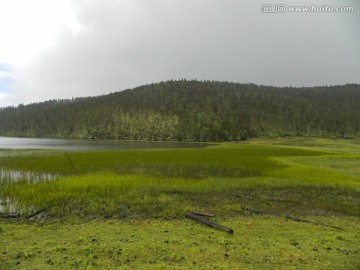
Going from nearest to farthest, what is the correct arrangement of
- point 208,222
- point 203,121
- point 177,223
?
1. point 208,222
2. point 177,223
3. point 203,121

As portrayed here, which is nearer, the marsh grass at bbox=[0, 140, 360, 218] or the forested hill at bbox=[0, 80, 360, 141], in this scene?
the marsh grass at bbox=[0, 140, 360, 218]

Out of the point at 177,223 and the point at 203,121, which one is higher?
the point at 203,121

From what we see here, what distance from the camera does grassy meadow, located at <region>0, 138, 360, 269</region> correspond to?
8531 mm

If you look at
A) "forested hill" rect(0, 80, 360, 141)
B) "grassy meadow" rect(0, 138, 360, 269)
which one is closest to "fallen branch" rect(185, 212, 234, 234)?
"grassy meadow" rect(0, 138, 360, 269)

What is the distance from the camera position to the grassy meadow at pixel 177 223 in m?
8.53

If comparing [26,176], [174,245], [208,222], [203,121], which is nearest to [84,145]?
[26,176]

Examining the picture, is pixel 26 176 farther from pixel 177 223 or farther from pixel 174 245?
pixel 174 245

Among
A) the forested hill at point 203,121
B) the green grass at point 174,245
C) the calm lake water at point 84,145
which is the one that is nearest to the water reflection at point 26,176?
the green grass at point 174,245

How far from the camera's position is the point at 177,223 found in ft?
41.5

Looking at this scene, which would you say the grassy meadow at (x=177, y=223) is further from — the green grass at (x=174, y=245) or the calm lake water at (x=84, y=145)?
the calm lake water at (x=84, y=145)

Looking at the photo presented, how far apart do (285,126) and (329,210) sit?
16592 cm

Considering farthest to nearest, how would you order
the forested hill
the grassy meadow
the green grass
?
the forested hill
the grassy meadow
the green grass

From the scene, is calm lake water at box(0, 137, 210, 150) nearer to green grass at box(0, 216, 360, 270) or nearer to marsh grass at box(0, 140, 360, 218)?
marsh grass at box(0, 140, 360, 218)

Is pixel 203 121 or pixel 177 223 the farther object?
pixel 203 121
